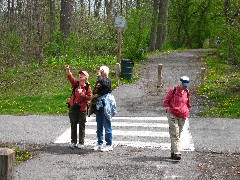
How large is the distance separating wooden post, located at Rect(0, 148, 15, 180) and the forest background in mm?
10522

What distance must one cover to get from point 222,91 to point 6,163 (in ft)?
47.2

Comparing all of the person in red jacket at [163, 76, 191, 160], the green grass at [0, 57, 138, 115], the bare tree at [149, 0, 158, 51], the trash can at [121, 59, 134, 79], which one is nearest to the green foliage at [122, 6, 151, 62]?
the green grass at [0, 57, 138, 115]

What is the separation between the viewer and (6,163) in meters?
4.90

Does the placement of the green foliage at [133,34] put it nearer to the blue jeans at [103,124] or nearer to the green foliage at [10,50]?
the green foliage at [10,50]

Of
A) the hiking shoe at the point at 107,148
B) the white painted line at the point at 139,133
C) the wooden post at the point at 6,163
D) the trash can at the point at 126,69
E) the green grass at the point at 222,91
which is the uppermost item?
the wooden post at the point at 6,163

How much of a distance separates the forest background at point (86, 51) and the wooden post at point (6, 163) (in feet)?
34.5

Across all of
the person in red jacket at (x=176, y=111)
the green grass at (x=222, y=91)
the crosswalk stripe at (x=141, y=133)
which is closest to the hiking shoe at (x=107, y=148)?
the crosswalk stripe at (x=141, y=133)

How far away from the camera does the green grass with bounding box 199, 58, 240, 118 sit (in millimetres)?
14906

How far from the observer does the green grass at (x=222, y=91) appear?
587 inches

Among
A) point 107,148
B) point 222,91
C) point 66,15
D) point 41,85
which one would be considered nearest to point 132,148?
point 107,148

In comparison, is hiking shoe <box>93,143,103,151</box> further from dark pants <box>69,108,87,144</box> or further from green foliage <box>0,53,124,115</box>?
green foliage <box>0,53,124,115</box>

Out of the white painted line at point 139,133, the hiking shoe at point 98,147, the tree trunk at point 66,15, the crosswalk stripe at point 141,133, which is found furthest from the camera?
the tree trunk at point 66,15

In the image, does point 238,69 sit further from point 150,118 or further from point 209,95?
point 150,118

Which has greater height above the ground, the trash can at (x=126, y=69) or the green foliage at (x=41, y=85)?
the trash can at (x=126, y=69)
